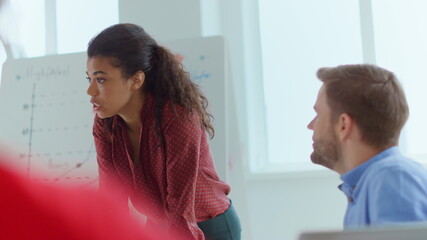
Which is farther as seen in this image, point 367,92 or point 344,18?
point 344,18

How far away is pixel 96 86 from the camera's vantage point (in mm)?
1764

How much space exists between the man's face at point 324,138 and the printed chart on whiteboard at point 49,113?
5.02 ft

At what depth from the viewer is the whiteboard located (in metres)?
2.57

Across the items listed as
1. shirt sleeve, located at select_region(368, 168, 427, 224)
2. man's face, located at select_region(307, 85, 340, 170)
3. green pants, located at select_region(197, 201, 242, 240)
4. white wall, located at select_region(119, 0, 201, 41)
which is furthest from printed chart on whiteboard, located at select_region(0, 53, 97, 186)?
shirt sleeve, located at select_region(368, 168, 427, 224)

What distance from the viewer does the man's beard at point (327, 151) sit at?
1.33m

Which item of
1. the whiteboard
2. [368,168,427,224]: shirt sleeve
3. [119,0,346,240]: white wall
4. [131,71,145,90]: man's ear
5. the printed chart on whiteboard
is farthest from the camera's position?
[119,0,346,240]: white wall

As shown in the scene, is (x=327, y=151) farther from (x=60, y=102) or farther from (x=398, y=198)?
(x=60, y=102)

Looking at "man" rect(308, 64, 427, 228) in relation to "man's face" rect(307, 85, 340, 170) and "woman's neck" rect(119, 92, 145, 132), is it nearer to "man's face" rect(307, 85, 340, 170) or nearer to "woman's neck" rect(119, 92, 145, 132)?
"man's face" rect(307, 85, 340, 170)

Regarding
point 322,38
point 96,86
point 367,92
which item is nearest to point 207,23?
point 322,38

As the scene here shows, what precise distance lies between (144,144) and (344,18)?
5.91 feet

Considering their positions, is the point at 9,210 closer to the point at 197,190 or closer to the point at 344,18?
the point at 197,190

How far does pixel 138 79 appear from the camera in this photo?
171cm

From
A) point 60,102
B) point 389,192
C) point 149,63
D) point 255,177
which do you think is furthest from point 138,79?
point 255,177

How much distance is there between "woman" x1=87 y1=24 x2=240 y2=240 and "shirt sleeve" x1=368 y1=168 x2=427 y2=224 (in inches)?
25.0
